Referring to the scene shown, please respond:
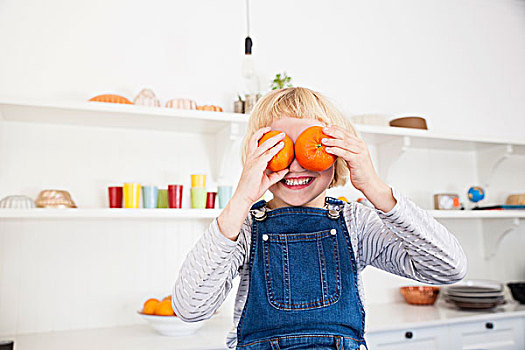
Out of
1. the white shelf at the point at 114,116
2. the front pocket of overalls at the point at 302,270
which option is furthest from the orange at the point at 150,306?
the front pocket of overalls at the point at 302,270

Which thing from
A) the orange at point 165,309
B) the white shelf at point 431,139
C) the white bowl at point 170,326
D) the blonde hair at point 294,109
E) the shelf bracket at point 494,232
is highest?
the white shelf at point 431,139

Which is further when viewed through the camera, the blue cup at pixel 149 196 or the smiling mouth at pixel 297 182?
the blue cup at pixel 149 196

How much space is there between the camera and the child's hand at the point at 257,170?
86cm

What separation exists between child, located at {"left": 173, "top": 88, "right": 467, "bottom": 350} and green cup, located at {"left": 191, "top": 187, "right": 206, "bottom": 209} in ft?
2.71

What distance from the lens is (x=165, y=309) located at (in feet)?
5.71

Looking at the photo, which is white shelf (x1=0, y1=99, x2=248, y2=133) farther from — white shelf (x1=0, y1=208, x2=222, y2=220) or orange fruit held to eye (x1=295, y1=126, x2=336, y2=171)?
orange fruit held to eye (x1=295, y1=126, x2=336, y2=171)

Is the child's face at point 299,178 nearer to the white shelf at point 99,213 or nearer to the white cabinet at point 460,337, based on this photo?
the white shelf at point 99,213

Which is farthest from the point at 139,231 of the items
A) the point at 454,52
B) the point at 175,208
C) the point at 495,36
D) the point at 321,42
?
the point at 495,36

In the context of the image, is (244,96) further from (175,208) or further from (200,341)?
(200,341)

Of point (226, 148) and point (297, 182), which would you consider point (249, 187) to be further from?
point (226, 148)

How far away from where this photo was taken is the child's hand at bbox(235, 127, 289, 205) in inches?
34.0

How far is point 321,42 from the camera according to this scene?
2525mm

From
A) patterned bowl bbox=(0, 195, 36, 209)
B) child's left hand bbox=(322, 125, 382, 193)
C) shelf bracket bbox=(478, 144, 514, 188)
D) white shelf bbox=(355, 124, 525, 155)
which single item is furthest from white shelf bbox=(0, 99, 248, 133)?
shelf bracket bbox=(478, 144, 514, 188)

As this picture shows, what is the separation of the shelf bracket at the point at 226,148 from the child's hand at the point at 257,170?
1.08m
